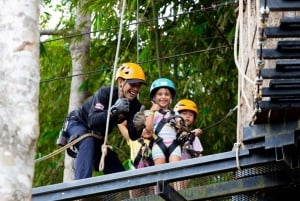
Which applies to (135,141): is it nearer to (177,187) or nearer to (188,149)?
(188,149)

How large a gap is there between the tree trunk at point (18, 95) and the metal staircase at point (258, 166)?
1.68m

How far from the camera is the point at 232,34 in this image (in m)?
15.7

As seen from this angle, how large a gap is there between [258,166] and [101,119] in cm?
196

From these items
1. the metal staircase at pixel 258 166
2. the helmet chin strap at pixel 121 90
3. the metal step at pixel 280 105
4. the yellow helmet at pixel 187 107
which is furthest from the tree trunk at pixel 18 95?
the yellow helmet at pixel 187 107

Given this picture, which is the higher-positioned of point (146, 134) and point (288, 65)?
point (146, 134)

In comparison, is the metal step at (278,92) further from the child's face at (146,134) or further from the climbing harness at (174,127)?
the child's face at (146,134)

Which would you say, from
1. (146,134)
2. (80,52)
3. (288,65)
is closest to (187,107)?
(146,134)

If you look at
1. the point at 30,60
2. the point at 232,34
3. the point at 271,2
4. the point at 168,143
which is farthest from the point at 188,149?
the point at 232,34

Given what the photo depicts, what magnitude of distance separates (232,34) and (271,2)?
7953mm

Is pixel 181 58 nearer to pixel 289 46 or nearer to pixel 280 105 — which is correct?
pixel 280 105

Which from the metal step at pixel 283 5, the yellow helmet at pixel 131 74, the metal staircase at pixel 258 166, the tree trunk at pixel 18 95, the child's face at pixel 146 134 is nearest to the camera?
the tree trunk at pixel 18 95

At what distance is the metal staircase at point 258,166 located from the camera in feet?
26.1

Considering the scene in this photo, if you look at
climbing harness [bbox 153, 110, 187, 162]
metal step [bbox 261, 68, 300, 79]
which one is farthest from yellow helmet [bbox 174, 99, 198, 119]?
metal step [bbox 261, 68, 300, 79]

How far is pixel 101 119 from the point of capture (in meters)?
10.3
